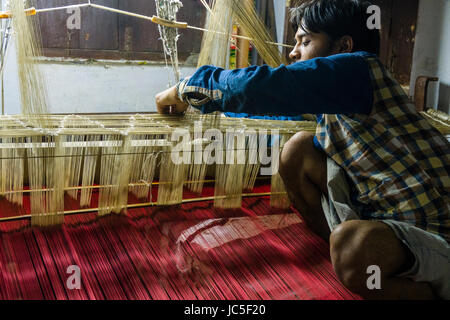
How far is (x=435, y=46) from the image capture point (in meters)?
3.24

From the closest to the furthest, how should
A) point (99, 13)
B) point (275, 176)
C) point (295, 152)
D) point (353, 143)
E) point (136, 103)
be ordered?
point (353, 143) < point (295, 152) < point (275, 176) < point (99, 13) < point (136, 103)

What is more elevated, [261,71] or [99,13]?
[99,13]

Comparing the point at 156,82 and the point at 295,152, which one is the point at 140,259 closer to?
the point at 295,152

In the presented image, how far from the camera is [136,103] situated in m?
3.77

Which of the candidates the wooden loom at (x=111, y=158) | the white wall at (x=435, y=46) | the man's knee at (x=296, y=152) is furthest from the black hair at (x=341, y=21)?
the white wall at (x=435, y=46)

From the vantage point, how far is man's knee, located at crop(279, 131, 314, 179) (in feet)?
4.61

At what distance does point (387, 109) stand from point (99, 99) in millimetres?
2955

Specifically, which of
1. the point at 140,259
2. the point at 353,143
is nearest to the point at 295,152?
the point at 353,143

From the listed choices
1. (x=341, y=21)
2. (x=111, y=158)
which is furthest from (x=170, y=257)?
(x=341, y=21)

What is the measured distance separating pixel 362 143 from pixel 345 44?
0.96ft

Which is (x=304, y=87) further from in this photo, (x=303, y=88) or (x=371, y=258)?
(x=371, y=258)

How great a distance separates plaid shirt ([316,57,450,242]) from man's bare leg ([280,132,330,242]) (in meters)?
0.21

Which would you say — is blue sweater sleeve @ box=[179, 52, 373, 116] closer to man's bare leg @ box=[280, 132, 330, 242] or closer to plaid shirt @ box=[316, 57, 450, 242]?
plaid shirt @ box=[316, 57, 450, 242]

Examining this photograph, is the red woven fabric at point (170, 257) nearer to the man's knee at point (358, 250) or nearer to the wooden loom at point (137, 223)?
the wooden loom at point (137, 223)
